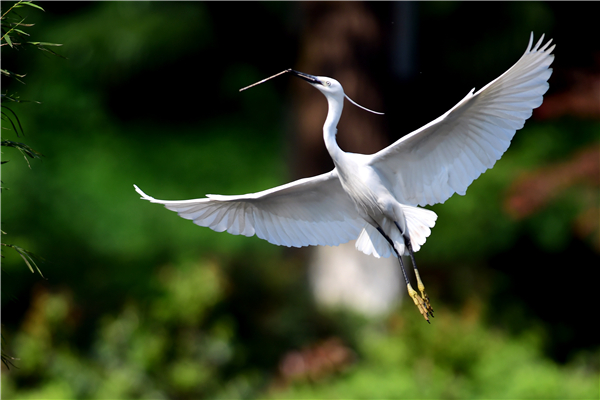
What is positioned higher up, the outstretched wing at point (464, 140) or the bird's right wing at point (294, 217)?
the outstretched wing at point (464, 140)

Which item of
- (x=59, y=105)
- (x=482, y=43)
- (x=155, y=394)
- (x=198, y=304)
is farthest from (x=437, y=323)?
(x=59, y=105)

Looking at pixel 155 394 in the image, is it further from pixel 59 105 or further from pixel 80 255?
pixel 59 105

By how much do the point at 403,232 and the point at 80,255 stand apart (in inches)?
217

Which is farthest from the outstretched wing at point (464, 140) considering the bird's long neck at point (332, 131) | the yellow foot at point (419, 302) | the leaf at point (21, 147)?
the leaf at point (21, 147)

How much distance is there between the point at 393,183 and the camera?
1954 mm

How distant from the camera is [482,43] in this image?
817 cm

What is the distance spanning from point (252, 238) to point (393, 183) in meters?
6.17

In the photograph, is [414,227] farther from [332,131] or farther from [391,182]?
[332,131]

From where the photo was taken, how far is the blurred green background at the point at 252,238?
4.92m

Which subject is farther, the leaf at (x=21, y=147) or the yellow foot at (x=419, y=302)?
the leaf at (x=21, y=147)

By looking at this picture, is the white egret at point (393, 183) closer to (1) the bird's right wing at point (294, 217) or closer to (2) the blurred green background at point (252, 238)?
(1) the bird's right wing at point (294, 217)

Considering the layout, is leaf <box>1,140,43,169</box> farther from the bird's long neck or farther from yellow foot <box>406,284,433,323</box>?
yellow foot <box>406,284,433,323</box>

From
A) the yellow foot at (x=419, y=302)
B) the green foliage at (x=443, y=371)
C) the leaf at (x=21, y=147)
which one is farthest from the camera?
the green foliage at (x=443, y=371)

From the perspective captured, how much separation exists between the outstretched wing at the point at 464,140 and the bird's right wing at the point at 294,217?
20cm
